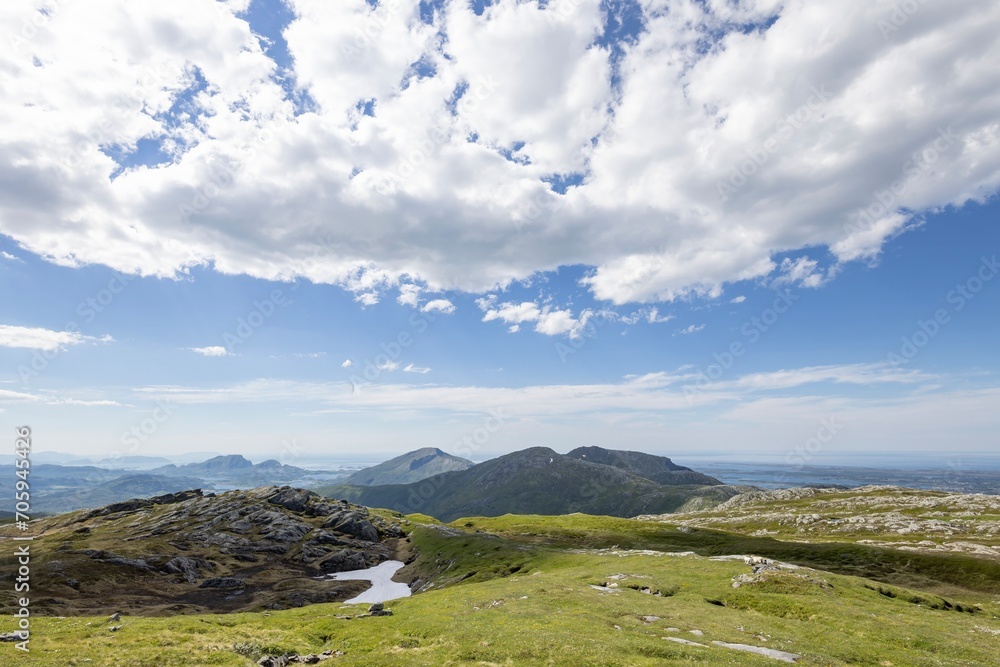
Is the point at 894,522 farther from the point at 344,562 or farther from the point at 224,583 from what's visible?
the point at 224,583

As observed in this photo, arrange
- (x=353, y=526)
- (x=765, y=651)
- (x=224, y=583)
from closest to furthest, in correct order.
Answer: (x=765, y=651) → (x=224, y=583) → (x=353, y=526)

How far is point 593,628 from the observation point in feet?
114

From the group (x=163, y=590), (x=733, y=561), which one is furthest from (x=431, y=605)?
(x=163, y=590)

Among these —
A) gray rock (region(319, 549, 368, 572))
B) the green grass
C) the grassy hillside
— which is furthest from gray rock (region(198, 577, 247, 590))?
the grassy hillside

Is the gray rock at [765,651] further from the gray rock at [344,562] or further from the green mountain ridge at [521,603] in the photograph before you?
the gray rock at [344,562]

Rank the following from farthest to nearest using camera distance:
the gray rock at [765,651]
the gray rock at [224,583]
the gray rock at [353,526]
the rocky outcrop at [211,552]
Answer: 1. the gray rock at [353,526]
2. the gray rock at [224,583]
3. the rocky outcrop at [211,552]
4. the gray rock at [765,651]

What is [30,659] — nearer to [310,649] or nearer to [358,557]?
[310,649]

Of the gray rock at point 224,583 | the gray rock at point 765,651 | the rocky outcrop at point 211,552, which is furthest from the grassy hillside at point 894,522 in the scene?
the gray rock at point 224,583

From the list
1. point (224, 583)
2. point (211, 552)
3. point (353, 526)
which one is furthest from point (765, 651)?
point (353, 526)

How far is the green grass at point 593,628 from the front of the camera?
2972 cm

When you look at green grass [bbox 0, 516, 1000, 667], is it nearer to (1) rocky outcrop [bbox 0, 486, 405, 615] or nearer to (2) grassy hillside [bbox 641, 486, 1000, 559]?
(1) rocky outcrop [bbox 0, 486, 405, 615]

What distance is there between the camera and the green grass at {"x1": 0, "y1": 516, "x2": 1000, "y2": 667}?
2972 centimetres

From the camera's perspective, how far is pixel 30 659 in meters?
29.8

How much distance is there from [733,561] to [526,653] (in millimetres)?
49216
